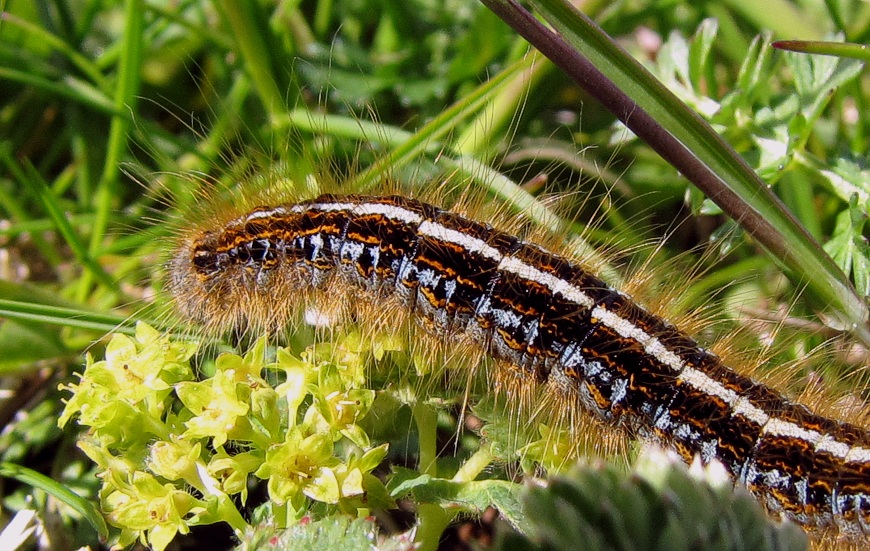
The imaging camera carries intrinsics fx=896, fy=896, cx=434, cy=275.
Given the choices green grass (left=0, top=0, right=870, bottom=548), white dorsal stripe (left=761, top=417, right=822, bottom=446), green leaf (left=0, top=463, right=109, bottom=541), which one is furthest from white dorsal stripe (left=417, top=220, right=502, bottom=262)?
green leaf (left=0, top=463, right=109, bottom=541)

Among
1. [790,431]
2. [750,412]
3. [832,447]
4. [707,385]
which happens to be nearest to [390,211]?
[707,385]

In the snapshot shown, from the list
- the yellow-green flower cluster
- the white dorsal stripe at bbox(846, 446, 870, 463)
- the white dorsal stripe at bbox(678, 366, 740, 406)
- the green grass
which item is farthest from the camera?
the green grass

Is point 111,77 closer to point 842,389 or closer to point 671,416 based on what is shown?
point 671,416

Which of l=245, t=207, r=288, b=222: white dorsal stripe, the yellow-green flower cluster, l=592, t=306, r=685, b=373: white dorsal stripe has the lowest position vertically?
the yellow-green flower cluster

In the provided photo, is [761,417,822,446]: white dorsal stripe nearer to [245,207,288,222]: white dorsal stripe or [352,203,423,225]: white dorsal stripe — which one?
[352,203,423,225]: white dorsal stripe

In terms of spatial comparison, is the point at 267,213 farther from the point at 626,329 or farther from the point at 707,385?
the point at 707,385

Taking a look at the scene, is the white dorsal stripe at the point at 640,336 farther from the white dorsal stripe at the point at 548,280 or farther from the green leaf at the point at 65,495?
the green leaf at the point at 65,495
